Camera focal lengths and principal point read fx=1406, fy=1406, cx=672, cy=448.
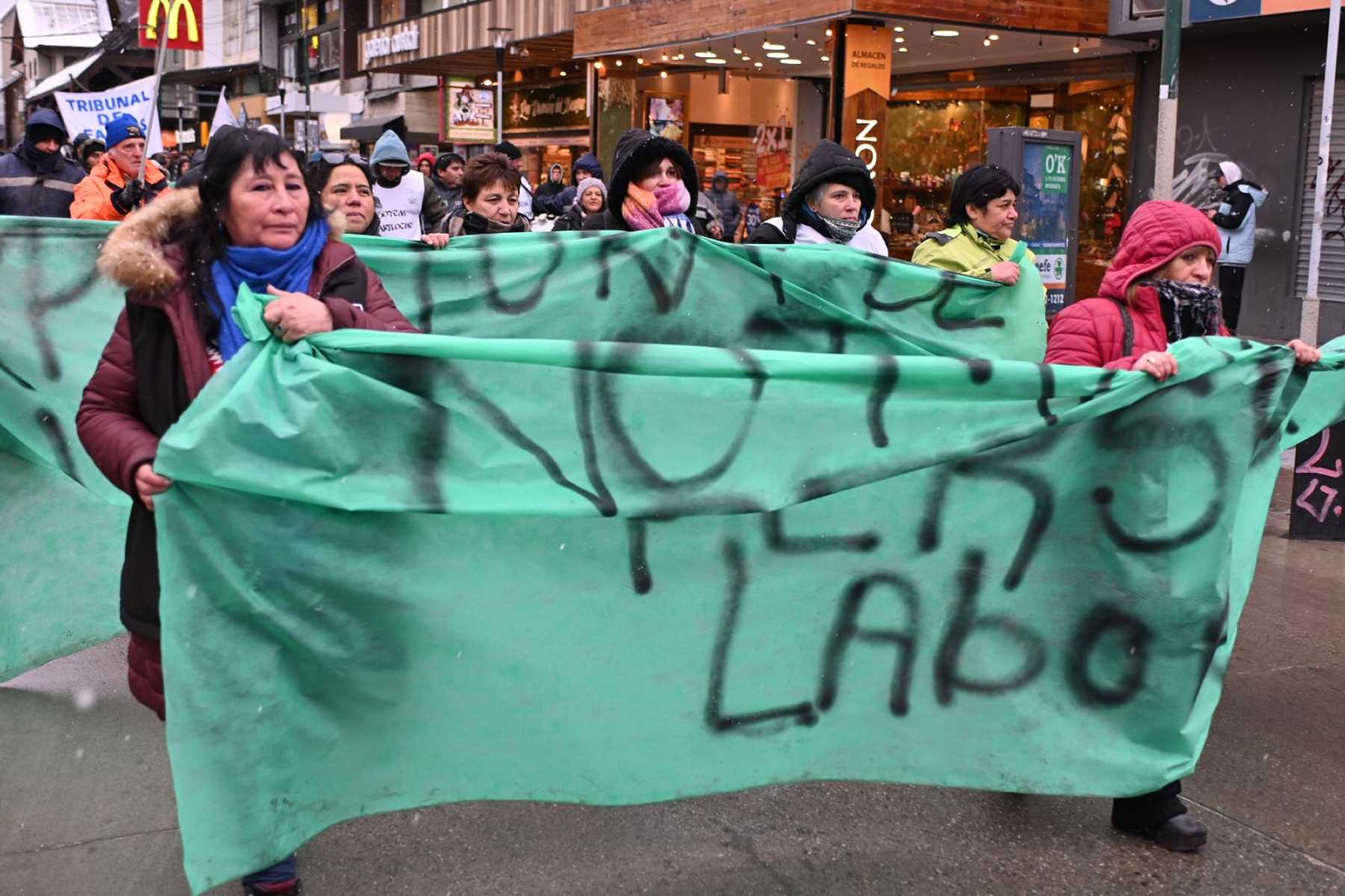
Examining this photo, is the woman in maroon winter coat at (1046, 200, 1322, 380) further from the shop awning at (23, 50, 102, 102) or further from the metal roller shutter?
the shop awning at (23, 50, 102, 102)

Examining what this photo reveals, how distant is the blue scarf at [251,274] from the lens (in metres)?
2.92

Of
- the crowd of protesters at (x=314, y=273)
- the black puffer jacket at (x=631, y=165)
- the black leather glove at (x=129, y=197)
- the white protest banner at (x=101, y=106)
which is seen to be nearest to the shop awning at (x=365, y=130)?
the white protest banner at (x=101, y=106)

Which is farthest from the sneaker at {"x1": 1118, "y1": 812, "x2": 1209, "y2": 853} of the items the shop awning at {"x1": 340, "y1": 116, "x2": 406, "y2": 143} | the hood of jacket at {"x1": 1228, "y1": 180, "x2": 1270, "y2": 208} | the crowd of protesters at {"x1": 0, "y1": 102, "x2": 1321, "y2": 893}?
the shop awning at {"x1": 340, "y1": 116, "x2": 406, "y2": 143}

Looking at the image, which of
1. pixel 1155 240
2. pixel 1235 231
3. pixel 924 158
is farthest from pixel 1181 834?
pixel 924 158

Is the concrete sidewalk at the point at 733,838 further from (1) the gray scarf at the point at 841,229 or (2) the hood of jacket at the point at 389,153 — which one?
(2) the hood of jacket at the point at 389,153

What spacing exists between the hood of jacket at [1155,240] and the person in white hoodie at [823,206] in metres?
1.61

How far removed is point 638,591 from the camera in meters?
3.02

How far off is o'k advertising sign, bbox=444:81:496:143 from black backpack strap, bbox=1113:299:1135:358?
81.5 feet

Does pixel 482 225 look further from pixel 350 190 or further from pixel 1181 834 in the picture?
pixel 1181 834

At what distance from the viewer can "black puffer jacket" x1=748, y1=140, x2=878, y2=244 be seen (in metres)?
5.43

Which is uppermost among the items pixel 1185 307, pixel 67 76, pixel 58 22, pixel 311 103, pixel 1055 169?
pixel 58 22

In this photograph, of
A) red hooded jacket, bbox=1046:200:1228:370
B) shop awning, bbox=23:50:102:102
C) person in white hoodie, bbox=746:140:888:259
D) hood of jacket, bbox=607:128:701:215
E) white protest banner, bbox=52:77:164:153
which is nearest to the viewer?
red hooded jacket, bbox=1046:200:1228:370

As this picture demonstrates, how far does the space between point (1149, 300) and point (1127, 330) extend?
0.14 m

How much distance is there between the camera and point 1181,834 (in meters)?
3.42
